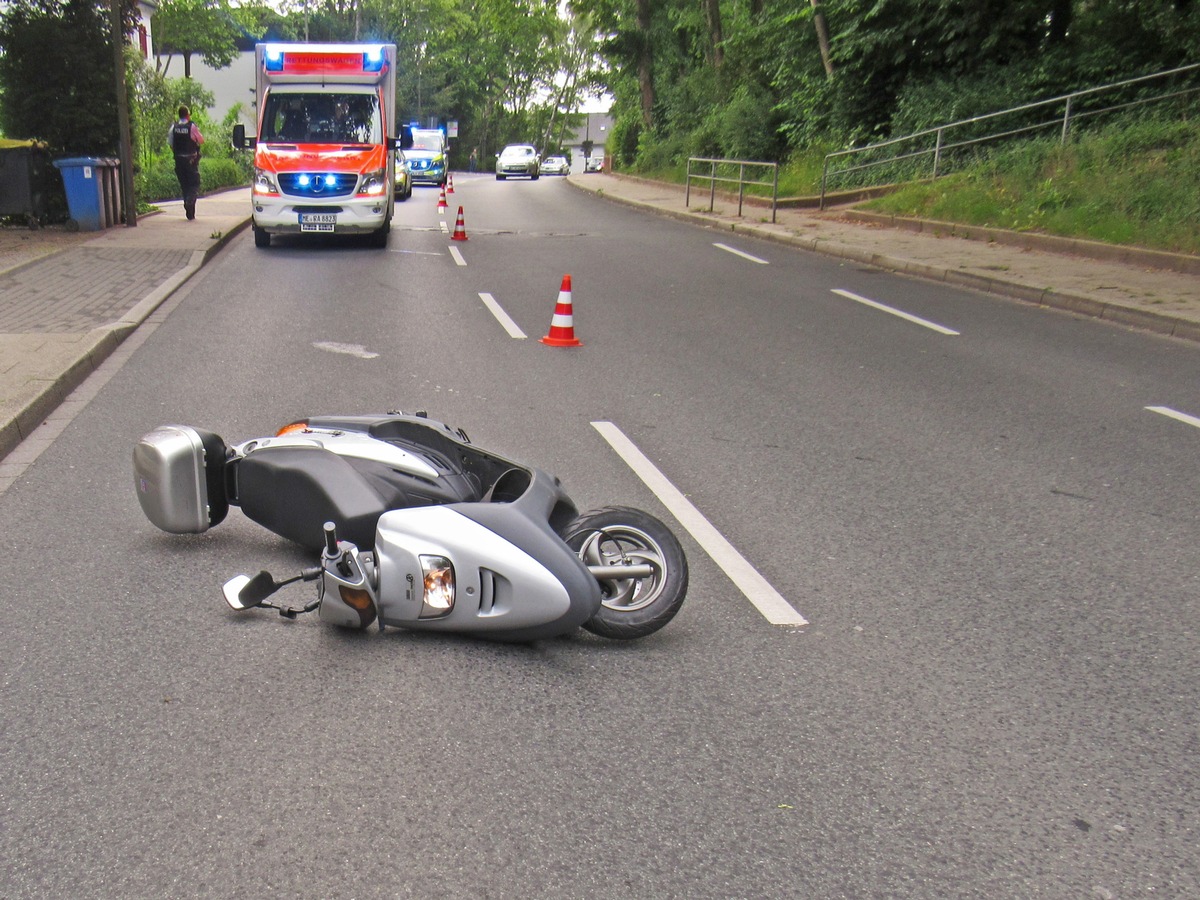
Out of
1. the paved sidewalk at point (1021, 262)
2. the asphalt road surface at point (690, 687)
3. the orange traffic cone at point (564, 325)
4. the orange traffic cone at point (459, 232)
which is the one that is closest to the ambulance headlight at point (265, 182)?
the orange traffic cone at point (459, 232)

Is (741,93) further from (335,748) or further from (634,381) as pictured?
(335,748)

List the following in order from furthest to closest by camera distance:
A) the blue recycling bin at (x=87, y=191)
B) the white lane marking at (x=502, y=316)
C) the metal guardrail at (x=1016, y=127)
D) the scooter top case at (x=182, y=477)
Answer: the metal guardrail at (x=1016, y=127) < the blue recycling bin at (x=87, y=191) < the white lane marking at (x=502, y=316) < the scooter top case at (x=182, y=477)

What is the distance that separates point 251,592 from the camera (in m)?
4.05

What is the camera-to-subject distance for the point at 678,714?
11.6 feet

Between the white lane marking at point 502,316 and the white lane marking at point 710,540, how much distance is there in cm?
379

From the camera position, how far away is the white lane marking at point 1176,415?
24.9 feet

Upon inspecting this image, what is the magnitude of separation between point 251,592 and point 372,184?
14.6 meters

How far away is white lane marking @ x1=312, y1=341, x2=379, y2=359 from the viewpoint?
30.6ft

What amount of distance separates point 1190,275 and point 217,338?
1109 cm

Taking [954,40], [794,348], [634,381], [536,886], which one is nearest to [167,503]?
[536,886]

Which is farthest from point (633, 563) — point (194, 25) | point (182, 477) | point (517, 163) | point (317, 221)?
Result: point (517, 163)

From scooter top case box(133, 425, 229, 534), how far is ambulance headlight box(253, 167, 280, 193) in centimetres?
1379

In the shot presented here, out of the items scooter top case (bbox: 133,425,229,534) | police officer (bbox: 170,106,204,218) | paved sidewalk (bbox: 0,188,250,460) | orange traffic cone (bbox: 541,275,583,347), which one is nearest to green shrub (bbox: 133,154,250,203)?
police officer (bbox: 170,106,204,218)

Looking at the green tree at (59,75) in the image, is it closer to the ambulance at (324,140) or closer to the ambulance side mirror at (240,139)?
the ambulance side mirror at (240,139)
